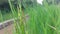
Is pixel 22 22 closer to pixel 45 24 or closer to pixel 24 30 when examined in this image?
pixel 24 30

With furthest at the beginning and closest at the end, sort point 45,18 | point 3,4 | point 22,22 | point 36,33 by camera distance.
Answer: point 3,4, point 45,18, point 36,33, point 22,22

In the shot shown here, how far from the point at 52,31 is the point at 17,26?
9.9 inches

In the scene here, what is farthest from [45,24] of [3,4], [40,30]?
[3,4]

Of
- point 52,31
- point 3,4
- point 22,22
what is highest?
point 22,22

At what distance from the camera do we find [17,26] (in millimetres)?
1036

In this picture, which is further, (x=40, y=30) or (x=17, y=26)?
(x=40, y=30)

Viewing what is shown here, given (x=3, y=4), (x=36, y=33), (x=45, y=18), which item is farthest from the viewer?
(x=3, y=4)

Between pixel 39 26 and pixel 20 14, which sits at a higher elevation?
pixel 20 14

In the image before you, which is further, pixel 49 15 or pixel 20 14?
pixel 49 15

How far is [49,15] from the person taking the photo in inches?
47.8

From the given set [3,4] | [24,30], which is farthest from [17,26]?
[3,4]

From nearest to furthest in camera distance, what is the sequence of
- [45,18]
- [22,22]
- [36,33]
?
[22,22], [36,33], [45,18]

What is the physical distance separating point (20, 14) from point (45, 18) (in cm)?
26

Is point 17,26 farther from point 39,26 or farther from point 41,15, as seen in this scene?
point 41,15
